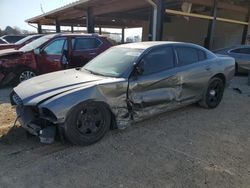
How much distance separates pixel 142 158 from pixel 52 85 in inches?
68.3

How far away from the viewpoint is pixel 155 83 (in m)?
4.39

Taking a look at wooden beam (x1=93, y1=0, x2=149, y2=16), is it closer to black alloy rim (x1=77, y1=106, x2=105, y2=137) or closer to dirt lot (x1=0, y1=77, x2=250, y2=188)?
dirt lot (x1=0, y1=77, x2=250, y2=188)

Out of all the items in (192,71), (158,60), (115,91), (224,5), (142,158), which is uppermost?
(224,5)

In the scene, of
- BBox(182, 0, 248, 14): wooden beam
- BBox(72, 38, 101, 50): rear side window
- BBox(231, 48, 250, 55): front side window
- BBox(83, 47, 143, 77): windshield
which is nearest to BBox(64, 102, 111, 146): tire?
BBox(83, 47, 143, 77): windshield

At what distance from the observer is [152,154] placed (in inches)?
140

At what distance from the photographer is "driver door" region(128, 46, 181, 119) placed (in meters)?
4.18

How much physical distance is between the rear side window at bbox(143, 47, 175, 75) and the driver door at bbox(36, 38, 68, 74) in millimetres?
3978

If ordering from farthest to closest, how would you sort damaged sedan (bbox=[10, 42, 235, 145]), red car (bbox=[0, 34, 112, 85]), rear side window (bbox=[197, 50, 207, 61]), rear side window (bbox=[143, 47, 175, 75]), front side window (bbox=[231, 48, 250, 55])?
front side window (bbox=[231, 48, 250, 55]), red car (bbox=[0, 34, 112, 85]), rear side window (bbox=[197, 50, 207, 61]), rear side window (bbox=[143, 47, 175, 75]), damaged sedan (bbox=[10, 42, 235, 145])

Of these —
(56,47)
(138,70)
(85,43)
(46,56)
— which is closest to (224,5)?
(85,43)

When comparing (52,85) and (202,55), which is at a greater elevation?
(202,55)

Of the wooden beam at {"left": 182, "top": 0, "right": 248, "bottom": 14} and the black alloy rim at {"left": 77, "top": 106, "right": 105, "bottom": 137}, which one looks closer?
the black alloy rim at {"left": 77, "top": 106, "right": 105, "bottom": 137}

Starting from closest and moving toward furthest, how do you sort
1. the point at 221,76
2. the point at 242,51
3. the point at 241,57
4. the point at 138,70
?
the point at 138,70
the point at 221,76
the point at 241,57
the point at 242,51

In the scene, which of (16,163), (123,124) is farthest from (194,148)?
(16,163)

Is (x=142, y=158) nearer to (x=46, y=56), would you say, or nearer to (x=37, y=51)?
(x=46, y=56)
